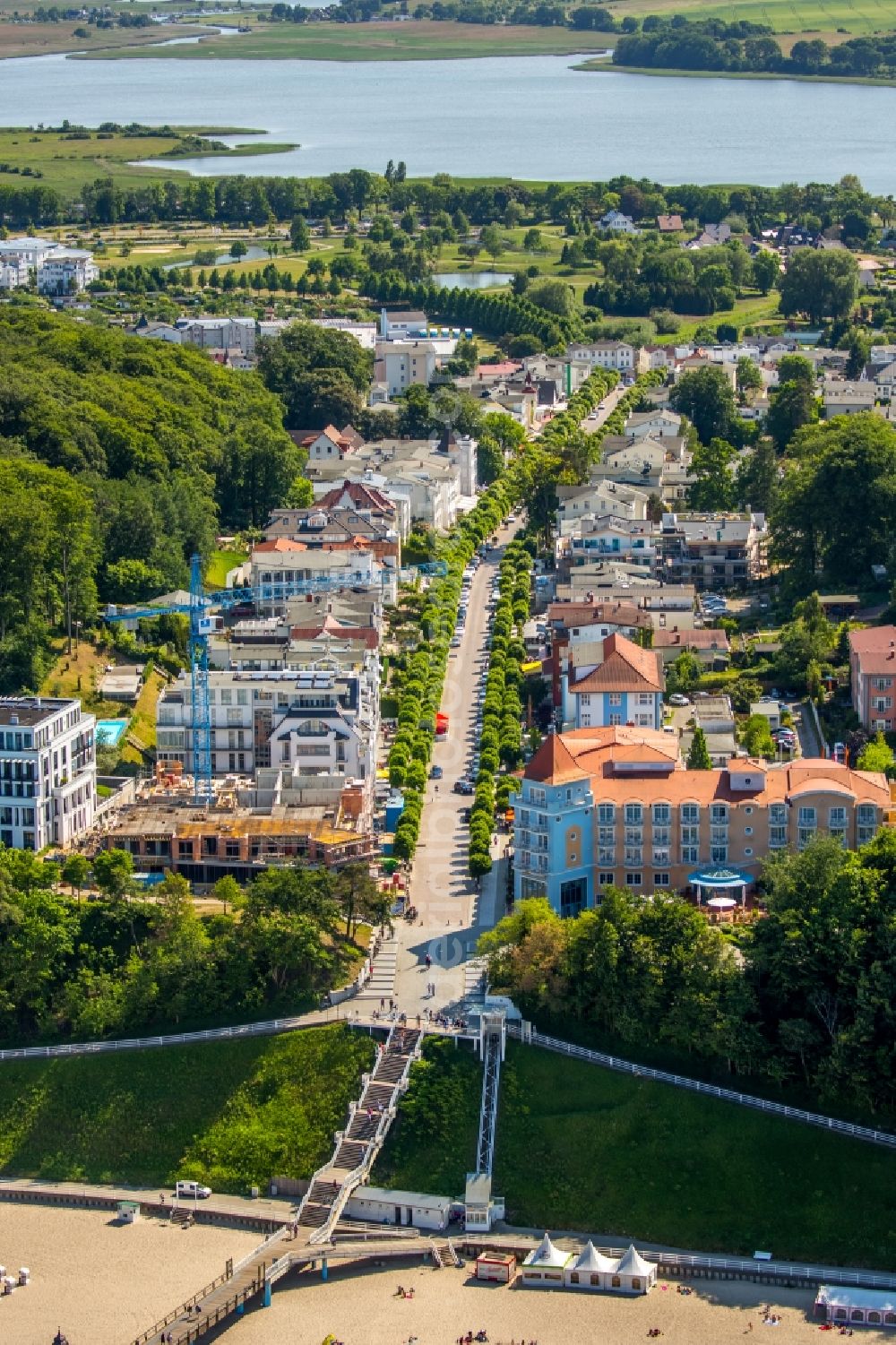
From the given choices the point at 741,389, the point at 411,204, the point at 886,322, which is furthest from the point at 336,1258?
the point at 411,204

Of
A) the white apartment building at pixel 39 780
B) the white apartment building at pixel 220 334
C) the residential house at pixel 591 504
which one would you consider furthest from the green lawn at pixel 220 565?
the white apartment building at pixel 220 334

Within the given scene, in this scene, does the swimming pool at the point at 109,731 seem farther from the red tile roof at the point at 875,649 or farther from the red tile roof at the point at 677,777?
the red tile roof at the point at 875,649

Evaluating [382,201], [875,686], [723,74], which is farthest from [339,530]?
[723,74]

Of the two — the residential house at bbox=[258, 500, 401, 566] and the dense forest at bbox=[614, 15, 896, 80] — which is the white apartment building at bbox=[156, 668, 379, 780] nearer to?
the residential house at bbox=[258, 500, 401, 566]

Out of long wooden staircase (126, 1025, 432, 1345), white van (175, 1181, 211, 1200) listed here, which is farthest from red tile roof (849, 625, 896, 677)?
white van (175, 1181, 211, 1200)

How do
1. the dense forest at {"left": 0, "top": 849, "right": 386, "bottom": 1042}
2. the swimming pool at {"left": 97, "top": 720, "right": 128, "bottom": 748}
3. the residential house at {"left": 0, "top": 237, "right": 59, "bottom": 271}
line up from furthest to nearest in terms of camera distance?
1. the residential house at {"left": 0, "top": 237, "right": 59, "bottom": 271}
2. the swimming pool at {"left": 97, "top": 720, "right": 128, "bottom": 748}
3. the dense forest at {"left": 0, "top": 849, "right": 386, "bottom": 1042}

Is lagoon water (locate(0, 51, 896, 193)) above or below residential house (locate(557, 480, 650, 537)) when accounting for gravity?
below
